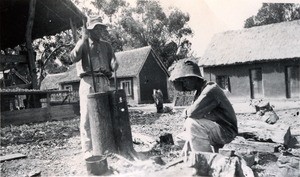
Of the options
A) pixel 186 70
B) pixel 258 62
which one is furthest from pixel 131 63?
pixel 186 70

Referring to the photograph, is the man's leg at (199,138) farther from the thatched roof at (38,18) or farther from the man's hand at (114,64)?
the thatched roof at (38,18)

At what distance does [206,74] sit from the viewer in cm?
2091

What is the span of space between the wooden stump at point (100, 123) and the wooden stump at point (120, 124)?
10 cm

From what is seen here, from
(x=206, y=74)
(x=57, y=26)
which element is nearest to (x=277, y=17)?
(x=206, y=74)

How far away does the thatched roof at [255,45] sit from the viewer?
17938 mm

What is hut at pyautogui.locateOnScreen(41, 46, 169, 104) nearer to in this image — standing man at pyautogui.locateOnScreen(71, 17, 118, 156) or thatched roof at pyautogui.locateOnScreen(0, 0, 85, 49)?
thatched roof at pyautogui.locateOnScreen(0, 0, 85, 49)

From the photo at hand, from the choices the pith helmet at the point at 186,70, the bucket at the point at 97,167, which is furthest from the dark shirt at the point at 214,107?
the bucket at the point at 97,167

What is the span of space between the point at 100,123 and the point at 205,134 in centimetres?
170

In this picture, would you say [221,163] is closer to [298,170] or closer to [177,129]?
[298,170]

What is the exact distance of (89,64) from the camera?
16.5 ft

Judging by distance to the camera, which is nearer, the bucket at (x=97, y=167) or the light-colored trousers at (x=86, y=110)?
the bucket at (x=97, y=167)

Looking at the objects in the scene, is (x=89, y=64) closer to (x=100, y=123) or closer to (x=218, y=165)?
(x=100, y=123)

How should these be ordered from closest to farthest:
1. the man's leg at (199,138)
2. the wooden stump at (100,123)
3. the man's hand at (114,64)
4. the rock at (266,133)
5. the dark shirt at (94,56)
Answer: the man's leg at (199,138), the wooden stump at (100,123), the dark shirt at (94,56), the man's hand at (114,64), the rock at (266,133)

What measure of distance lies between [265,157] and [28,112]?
868 cm
